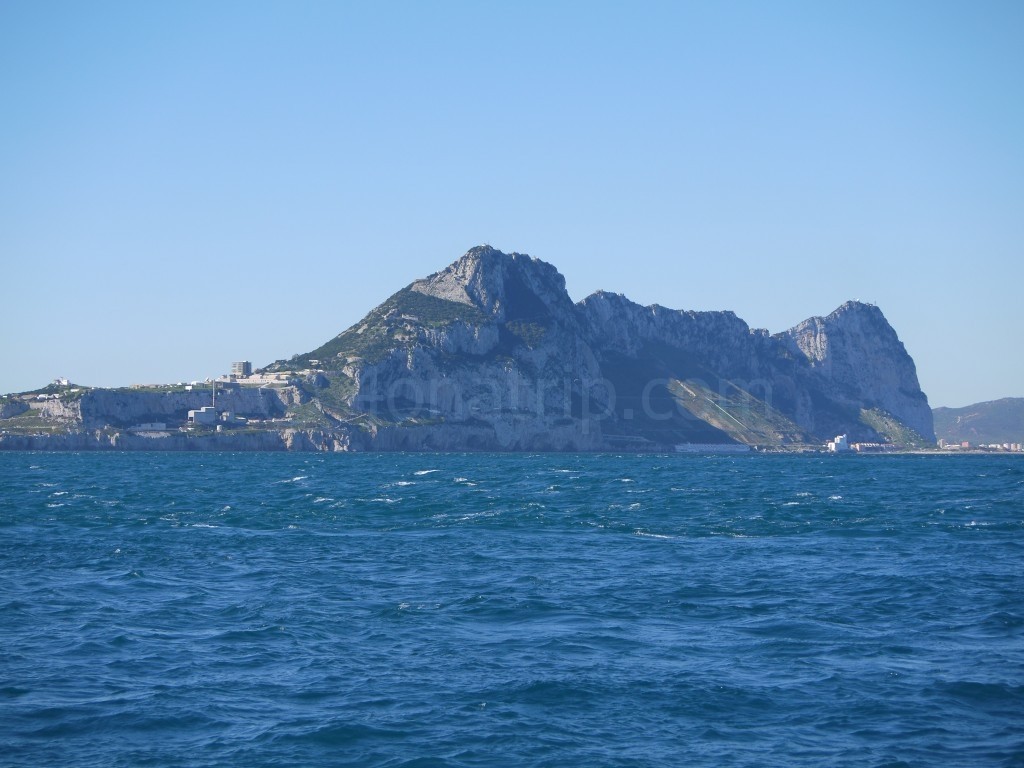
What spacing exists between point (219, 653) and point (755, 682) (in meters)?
15.4

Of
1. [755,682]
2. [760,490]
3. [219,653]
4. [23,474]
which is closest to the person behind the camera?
[755,682]

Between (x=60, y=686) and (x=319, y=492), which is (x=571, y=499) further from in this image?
(x=60, y=686)

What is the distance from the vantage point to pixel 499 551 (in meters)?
57.7

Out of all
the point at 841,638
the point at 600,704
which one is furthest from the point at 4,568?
the point at 841,638

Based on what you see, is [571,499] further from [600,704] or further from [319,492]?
[600,704]

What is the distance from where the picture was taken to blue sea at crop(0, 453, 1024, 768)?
26016mm

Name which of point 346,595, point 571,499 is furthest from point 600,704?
point 571,499

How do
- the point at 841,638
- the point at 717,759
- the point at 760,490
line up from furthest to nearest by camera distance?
1. the point at 760,490
2. the point at 841,638
3. the point at 717,759

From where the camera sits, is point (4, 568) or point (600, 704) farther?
point (4, 568)

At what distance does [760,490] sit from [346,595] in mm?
74603

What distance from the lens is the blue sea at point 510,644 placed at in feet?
85.4

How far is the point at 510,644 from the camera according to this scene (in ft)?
116

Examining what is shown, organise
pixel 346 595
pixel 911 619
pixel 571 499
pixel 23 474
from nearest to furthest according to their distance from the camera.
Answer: pixel 911 619
pixel 346 595
pixel 571 499
pixel 23 474

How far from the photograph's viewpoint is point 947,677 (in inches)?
1230
